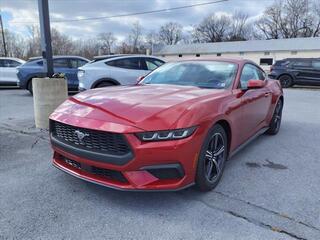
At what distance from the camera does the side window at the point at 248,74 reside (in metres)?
4.30

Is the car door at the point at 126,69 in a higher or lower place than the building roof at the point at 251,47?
lower

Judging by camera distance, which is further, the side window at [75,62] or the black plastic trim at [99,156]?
the side window at [75,62]

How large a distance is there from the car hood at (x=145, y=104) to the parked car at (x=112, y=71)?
16.2 ft

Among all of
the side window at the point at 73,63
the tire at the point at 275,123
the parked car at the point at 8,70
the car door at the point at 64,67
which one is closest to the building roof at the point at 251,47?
the side window at the point at 73,63

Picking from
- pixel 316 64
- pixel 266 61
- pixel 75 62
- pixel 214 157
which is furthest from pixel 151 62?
pixel 266 61

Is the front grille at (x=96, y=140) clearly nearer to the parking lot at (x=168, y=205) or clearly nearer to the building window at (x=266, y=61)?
the parking lot at (x=168, y=205)

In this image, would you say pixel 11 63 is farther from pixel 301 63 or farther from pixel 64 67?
pixel 301 63

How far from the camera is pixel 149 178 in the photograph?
9.14 ft

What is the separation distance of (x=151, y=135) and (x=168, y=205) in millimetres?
811

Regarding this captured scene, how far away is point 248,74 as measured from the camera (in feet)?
15.5

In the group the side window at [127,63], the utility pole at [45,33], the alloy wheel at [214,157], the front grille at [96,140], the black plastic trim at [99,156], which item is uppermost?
the utility pole at [45,33]

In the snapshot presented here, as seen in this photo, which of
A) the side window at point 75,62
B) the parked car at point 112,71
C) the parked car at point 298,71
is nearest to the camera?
the parked car at point 112,71

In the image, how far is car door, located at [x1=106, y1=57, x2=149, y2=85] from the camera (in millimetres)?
8945

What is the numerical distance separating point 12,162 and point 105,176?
198 centimetres
